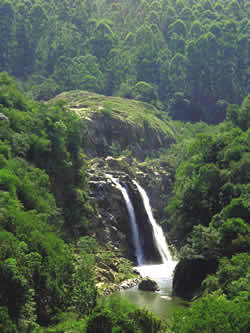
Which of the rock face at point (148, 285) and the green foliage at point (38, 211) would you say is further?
the rock face at point (148, 285)

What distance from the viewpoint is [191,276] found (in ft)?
145

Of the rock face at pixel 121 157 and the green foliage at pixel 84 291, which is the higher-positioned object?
the rock face at pixel 121 157

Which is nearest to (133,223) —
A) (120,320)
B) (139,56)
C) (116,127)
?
(116,127)

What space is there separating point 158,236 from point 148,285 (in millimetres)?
21522

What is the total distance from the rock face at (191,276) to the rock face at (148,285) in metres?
1.91

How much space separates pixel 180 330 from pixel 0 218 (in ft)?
52.6

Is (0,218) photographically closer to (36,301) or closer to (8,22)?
(36,301)

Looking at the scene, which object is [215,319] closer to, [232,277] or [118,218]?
[232,277]

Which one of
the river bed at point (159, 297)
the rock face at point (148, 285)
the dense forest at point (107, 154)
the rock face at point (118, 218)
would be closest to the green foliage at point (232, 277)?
the dense forest at point (107, 154)

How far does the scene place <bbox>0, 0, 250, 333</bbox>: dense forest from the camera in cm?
3031

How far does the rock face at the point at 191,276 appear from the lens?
43.0 metres

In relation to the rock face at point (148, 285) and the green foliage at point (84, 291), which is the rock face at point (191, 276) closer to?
the rock face at point (148, 285)

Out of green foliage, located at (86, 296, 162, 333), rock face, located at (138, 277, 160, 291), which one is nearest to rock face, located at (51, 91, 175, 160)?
rock face, located at (138, 277, 160, 291)

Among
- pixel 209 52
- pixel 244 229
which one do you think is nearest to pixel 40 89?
pixel 209 52
